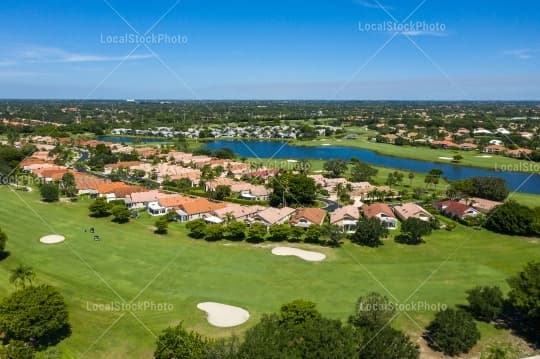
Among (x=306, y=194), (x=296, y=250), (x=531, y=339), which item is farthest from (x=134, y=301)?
(x=306, y=194)

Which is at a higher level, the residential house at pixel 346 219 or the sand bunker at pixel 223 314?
the residential house at pixel 346 219

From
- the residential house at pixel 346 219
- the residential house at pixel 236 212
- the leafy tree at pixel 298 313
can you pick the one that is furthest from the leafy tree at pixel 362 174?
the leafy tree at pixel 298 313

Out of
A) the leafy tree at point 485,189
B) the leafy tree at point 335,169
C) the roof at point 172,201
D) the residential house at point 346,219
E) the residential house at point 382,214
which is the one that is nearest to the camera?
the residential house at point 346,219

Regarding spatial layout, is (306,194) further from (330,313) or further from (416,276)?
(330,313)

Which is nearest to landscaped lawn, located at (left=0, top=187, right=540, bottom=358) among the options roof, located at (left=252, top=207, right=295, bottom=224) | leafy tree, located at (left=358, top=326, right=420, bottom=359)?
leafy tree, located at (left=358, top=326, right=420, bottom=359)

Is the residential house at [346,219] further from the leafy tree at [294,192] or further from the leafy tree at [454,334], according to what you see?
the leafy tree at [454,334]

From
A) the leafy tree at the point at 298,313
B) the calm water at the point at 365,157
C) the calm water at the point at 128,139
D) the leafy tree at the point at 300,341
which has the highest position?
the leafy tree at the point at 300,341
